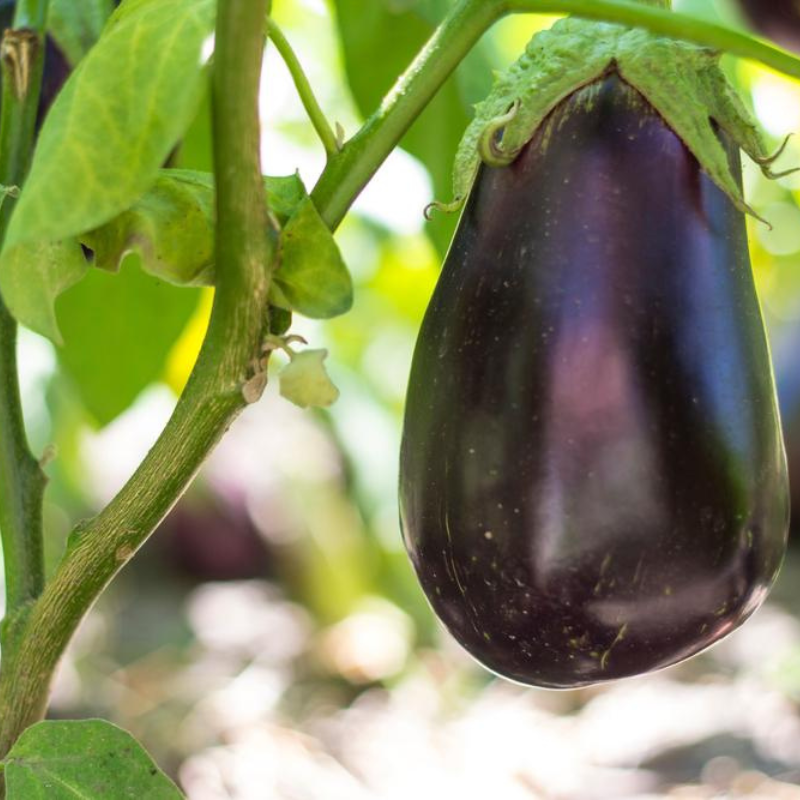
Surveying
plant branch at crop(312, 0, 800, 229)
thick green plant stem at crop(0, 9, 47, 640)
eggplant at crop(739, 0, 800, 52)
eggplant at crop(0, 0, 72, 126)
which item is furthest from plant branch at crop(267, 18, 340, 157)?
eggplant at crop(739, 0, 800, 52)

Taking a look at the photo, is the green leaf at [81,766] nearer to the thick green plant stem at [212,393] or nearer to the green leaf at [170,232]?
the thick green plant stem at [212,393]

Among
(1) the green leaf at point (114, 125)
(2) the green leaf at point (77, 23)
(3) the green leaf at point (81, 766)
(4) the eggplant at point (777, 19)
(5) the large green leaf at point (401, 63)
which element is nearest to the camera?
(1) the green leaf at point (114, 125)

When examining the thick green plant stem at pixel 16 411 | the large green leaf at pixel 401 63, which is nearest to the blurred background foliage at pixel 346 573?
the large green leaf at pixel 401 63

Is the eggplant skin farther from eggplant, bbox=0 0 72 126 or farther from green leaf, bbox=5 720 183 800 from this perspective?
eggplant, bbox=0 0 72 126

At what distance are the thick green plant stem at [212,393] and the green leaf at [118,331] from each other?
350mm

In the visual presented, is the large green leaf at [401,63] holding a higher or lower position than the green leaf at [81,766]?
higher

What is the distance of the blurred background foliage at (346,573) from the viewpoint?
827 mm

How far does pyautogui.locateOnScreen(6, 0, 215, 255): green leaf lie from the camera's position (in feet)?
1.14

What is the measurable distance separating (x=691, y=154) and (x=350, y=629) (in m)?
1.44

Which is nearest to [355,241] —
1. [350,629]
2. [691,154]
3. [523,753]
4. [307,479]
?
[307,479]

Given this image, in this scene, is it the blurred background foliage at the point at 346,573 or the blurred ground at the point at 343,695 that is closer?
the blurred background foliage at the point at 346,573

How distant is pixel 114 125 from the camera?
369 millimetres

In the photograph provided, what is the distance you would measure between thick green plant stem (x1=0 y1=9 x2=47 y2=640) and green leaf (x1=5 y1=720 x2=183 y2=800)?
0.04m

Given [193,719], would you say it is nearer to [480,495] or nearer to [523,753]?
[523,753]
